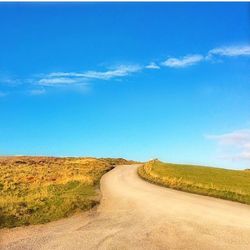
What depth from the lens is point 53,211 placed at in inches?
1027

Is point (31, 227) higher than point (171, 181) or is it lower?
lower

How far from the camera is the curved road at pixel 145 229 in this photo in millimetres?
19094

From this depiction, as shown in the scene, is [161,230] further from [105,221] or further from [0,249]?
[0,249]

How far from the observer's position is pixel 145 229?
21656mm

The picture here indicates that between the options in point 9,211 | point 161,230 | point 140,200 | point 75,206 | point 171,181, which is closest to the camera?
point 161,230

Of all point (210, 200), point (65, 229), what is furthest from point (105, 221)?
point (210, 200)

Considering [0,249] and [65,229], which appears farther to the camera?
[65,229]

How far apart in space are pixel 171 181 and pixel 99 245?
1015 inches

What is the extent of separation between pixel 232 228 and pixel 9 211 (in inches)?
489

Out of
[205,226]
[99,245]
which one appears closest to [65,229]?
[99,245]

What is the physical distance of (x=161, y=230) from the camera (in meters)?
21.5

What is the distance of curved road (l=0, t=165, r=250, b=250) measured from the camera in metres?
19.1

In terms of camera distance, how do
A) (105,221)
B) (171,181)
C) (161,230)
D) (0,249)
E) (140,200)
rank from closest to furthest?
(0,249), (161,230), (105,221), (140,200), (171,181)

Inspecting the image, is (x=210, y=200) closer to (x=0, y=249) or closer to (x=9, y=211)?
(x=9, y=211)
